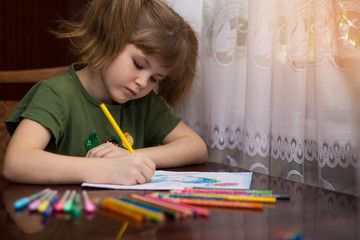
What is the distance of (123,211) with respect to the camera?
47 centimetres

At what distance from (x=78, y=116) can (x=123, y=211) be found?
48cm

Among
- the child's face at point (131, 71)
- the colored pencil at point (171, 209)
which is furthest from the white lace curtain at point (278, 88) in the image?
the colored pencil at point (171, 209)

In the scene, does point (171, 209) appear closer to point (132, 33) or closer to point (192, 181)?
point (192, 181)

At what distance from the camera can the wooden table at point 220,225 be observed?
0.42 m

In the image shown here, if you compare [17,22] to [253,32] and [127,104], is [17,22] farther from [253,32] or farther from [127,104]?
[253,32]

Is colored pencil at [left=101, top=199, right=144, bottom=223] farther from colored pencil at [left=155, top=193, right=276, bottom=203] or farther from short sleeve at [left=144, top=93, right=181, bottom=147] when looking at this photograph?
short sleeve at [left=144, top=93, right=181, bottom=147]

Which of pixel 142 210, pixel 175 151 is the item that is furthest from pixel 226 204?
pixel 175 151

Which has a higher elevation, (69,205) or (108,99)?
(108,99)

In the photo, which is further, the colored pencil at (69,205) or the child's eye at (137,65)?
the child's eye at (137,65)

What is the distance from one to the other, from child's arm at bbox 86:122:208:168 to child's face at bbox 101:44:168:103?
136 mm

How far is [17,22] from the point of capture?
164 centimetres

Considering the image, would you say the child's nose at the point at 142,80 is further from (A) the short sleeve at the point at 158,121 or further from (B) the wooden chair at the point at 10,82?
(B) the wooden chair at the point at 10,82

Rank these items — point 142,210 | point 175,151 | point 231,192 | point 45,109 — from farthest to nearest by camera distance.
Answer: point 175,151, point 45,109, point 231,192, point 142,210

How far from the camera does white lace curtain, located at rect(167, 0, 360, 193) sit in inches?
30.8
